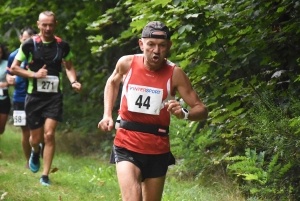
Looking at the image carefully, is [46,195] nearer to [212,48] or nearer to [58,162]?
[212,48]

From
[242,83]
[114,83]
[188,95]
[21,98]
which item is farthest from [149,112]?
[21,98]

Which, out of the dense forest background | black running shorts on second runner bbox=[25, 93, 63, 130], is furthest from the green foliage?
black running shorts on second runner bbox=[25, 93, 63, 130]

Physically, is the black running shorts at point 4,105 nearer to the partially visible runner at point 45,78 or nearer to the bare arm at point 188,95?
the partially visible runner at point 45,78

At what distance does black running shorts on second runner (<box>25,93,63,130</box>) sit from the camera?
9.00 meters

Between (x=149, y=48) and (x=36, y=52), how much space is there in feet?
12.3

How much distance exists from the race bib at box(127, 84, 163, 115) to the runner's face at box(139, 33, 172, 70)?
0.21 metres

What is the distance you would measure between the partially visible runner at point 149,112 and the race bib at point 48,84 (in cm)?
355

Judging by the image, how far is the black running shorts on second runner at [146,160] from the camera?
5.48 meters

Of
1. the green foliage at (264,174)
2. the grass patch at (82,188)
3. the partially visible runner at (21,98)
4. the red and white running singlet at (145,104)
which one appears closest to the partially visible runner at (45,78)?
the grass patch at (82,188)

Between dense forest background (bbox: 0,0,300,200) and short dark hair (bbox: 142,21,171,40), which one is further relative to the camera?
dense forest background (bbox: 0,0,300,200)

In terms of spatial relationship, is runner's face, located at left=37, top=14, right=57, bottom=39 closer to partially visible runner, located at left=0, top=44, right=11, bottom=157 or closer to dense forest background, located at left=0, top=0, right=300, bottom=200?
dense forest background, located at left=0, top=0, right=300, bottom=200

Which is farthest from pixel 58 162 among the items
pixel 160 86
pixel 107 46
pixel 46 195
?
pixel 160 86

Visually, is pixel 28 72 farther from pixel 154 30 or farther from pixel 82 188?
pixel 154 30

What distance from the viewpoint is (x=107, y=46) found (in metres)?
9.70
